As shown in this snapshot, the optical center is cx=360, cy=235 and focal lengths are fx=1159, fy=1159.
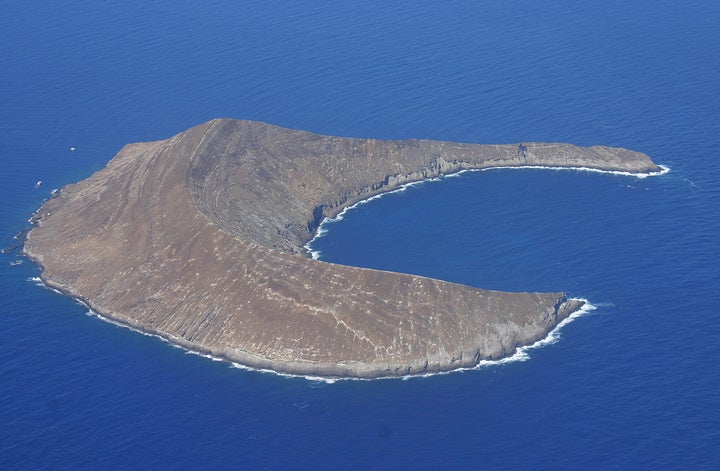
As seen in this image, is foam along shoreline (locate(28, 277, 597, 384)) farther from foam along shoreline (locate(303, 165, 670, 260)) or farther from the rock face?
foam along shoreline (locate(303, 165, 670, 260))

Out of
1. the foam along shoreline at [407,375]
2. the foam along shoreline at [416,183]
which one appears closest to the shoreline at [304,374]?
the foam along shoreline at [407,375]

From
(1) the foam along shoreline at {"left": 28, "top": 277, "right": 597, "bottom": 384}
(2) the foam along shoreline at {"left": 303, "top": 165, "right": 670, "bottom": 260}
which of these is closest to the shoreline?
(1) the foam along shoreline at {"left": 28, "top": 277, "right": 597, "bottom": 384}

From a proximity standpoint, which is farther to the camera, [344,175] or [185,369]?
[344,175]

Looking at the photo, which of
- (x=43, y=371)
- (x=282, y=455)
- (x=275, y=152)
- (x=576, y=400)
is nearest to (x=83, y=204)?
(x=275, y=152)

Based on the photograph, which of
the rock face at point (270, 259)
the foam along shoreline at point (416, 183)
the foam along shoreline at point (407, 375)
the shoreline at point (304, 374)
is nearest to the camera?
the foam along shoreline at point (407, 375)

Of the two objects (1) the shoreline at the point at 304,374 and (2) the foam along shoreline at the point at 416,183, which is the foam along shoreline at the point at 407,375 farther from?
(2) the foam along shoreline at the point at 416,183

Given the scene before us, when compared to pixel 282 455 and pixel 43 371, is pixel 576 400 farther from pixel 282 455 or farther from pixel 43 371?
pixel 43 371

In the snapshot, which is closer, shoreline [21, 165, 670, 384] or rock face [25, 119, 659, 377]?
shoreline [21, 165, 670, 384]

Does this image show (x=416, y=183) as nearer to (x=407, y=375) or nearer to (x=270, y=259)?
(x=270, y=259)
